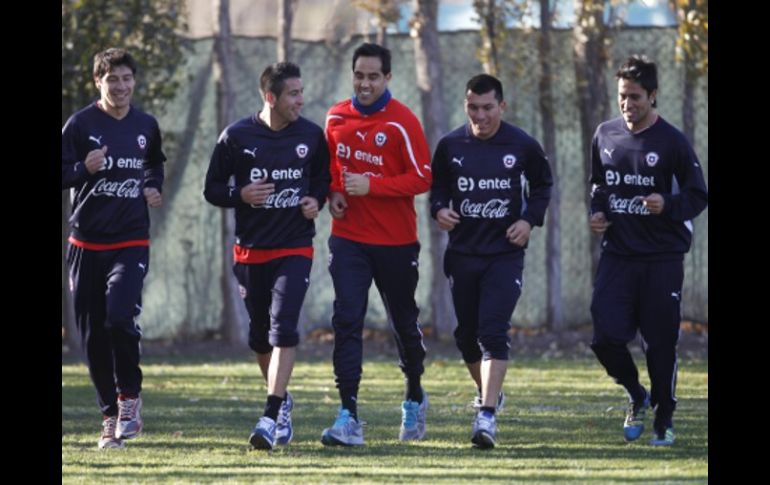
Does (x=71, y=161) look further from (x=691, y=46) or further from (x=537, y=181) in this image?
(x=691, y=46)

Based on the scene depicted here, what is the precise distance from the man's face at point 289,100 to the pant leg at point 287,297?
0.82 m

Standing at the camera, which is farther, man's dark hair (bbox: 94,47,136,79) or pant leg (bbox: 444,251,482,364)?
pant leg (bbox: 444,251,482,364)

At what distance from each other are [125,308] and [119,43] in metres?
6.01

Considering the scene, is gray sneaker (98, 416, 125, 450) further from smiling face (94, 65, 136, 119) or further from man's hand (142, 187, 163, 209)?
smiling face (94, 65, 136, 119)

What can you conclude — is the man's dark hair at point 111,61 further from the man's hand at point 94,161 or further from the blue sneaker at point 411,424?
the blue sneaker at point 411,424

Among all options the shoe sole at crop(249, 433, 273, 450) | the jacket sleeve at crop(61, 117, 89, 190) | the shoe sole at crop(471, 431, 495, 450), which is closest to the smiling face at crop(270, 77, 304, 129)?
the jacket sleeve at crop(61, 117, 89, 190)

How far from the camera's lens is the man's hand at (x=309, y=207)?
905 cm

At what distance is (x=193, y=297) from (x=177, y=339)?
443 mm

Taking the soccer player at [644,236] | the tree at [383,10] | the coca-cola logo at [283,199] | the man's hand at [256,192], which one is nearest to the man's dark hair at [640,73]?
the soccer player at [644,236]

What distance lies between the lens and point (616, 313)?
9164 mm

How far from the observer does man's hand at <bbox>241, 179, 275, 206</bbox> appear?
29.6ft

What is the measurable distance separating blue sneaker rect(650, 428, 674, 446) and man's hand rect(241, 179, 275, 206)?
8.30 ft
